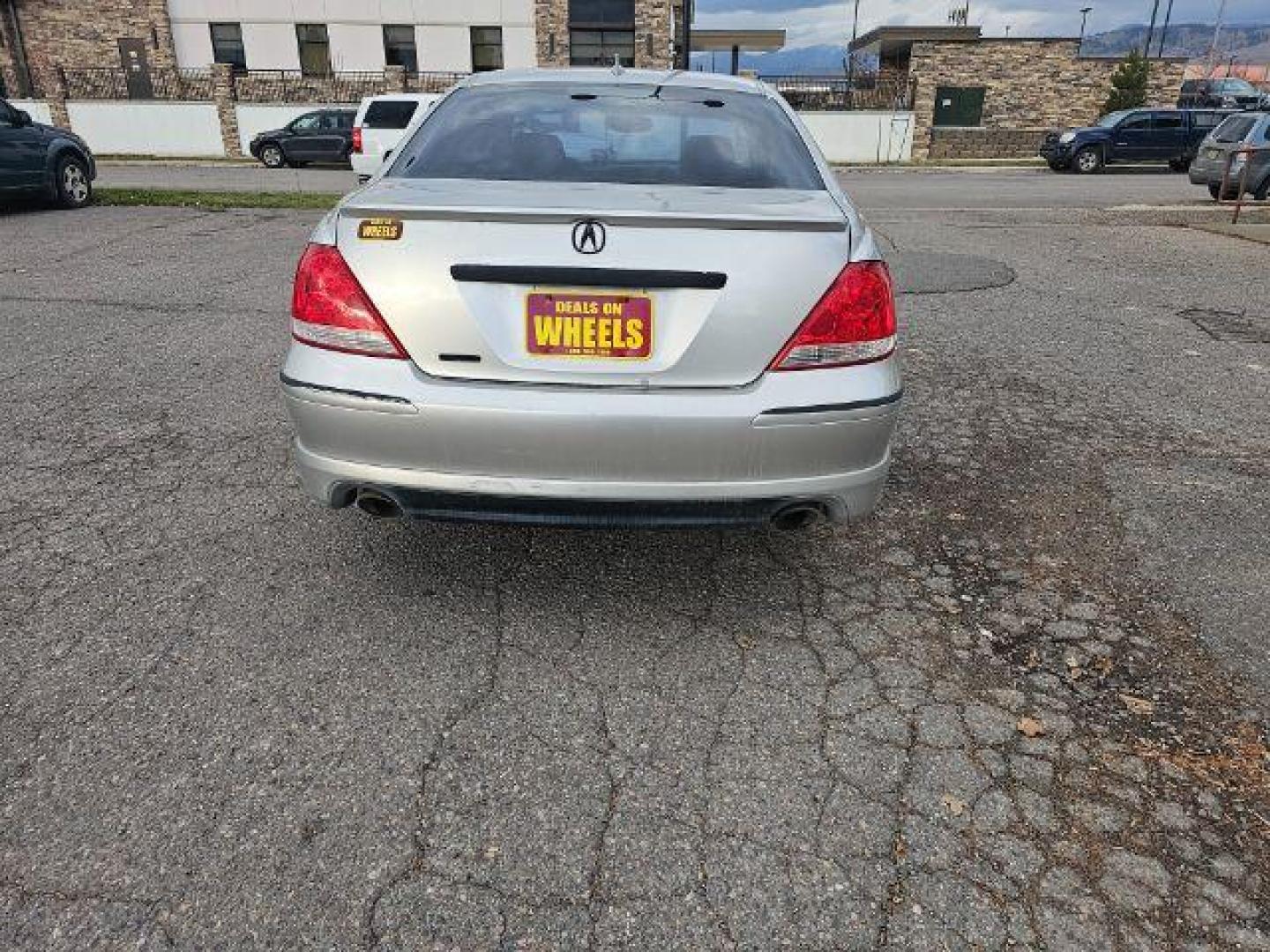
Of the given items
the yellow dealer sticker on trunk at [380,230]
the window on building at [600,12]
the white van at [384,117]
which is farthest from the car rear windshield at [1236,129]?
the window on building at [600,12]

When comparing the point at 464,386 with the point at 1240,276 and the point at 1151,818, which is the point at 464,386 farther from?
the point at 1240,276

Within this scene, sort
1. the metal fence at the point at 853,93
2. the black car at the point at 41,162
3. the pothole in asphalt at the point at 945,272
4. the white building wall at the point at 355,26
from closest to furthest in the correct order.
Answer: the pothole in asphalt at the point at 945,272, the black car at the point at 41,162, the white building wall at the point at 355,26, the metal fence at the point at 853,93

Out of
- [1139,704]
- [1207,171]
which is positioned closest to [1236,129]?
[1207,171]

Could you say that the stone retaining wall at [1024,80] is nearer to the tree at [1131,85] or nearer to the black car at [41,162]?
the tree at [1131,85]

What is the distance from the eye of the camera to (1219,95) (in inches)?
1544

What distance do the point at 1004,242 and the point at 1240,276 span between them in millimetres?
2556

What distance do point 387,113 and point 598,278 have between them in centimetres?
1856

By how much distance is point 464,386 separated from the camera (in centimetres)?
247

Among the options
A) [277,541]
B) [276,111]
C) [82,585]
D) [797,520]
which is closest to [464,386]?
[797,520]

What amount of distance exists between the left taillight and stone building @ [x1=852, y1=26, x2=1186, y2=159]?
3412 centimetres

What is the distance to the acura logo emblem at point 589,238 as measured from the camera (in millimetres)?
2404

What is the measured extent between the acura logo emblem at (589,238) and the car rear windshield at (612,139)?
606 millimetres

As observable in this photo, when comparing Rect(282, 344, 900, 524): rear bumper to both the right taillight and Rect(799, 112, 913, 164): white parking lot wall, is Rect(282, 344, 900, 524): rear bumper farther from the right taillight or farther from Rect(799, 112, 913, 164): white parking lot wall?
Rect(799, 112, 913, 164): white parking lot wall

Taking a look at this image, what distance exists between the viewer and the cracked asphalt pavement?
1896mm
